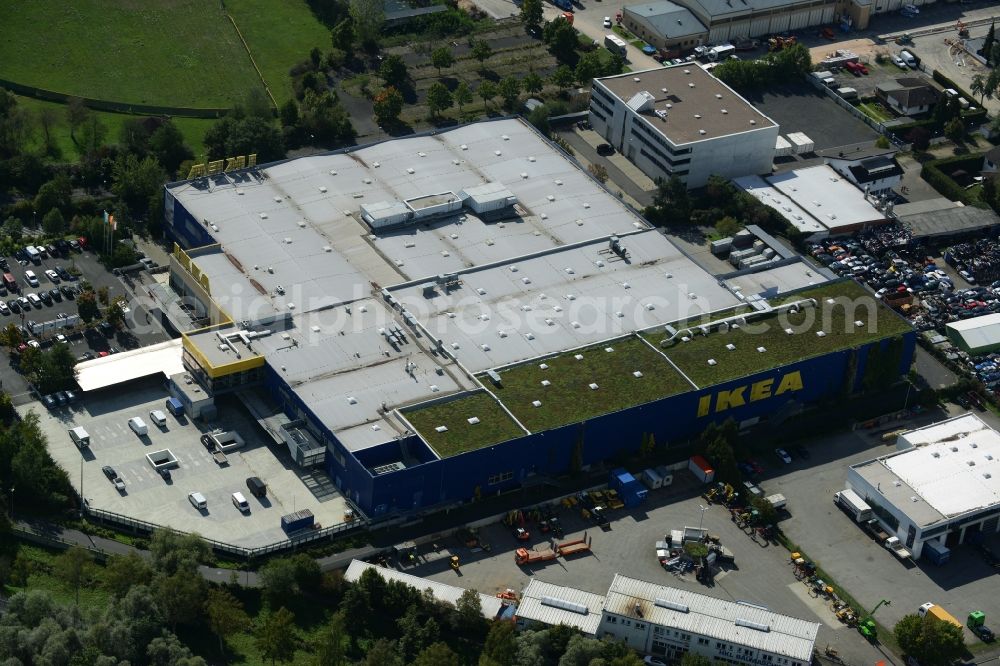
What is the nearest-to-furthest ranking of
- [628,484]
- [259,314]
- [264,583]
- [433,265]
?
1. [264,583]
2. [628,484]
3. [259,314]
4. [433,265]

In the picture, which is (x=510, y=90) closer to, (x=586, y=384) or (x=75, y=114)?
(x=75, y=114)

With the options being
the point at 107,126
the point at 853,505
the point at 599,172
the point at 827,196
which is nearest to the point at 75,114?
the point at 107,126

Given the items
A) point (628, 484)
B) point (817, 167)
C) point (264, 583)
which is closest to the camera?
point (264, 583)

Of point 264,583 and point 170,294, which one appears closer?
point 264,583

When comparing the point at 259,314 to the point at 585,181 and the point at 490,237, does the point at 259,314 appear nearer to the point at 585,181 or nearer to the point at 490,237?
the point at 490,237

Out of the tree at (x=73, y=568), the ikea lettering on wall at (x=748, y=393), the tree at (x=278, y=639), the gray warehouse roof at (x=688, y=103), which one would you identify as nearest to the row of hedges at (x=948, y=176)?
the gray warehouse roof at (x=688, y=103)

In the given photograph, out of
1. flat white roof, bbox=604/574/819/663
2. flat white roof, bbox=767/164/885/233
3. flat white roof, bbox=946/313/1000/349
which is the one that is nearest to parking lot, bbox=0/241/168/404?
flat white roof, bbox=604/574/819/663

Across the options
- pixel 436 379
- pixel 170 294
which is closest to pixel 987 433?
pixel 436 379
